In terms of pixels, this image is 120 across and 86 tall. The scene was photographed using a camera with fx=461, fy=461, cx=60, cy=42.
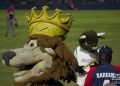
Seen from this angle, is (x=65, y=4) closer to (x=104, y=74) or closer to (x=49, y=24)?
(x=49, y=24)

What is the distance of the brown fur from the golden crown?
0.10 metres

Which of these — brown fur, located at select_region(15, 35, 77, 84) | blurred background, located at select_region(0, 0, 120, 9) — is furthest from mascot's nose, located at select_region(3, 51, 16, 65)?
blurred background, located at select_region(0, 0, 120, 9)

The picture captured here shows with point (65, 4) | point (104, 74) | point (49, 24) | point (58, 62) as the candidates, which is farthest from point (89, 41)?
point (65, 4)

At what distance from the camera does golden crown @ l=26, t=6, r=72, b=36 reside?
21.5 ft

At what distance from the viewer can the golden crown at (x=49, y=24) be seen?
21.5ft

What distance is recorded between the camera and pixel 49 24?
21.6ft

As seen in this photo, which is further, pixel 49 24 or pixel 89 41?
pixel 89 41

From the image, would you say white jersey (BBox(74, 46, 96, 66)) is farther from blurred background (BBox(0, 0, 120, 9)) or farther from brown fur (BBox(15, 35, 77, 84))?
blurred background (BBox(0, 0, 120, 9))

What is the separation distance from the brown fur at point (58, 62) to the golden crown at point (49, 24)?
104mm

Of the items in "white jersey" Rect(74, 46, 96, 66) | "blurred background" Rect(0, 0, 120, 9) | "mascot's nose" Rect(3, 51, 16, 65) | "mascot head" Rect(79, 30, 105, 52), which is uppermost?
"mascot's nose" Rect(3, 51, 16, 65)

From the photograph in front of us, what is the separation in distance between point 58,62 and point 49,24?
592mm

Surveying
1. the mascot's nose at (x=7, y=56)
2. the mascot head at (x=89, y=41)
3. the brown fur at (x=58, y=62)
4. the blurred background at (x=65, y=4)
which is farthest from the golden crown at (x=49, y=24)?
the blurred background at (x=65, y=4)

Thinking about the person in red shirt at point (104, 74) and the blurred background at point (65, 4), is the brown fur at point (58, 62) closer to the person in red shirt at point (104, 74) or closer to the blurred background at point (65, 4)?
the person in red shirt at point (104, 74)

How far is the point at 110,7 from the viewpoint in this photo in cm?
Answer: 6538
